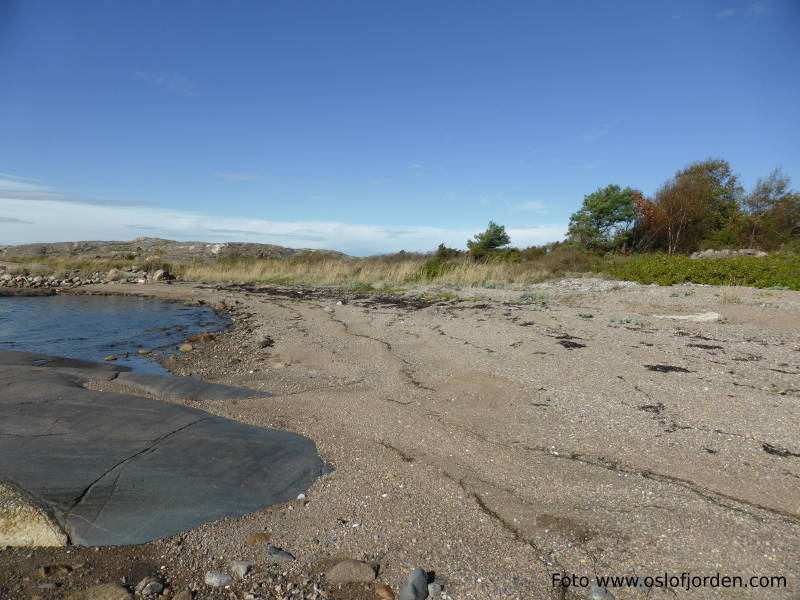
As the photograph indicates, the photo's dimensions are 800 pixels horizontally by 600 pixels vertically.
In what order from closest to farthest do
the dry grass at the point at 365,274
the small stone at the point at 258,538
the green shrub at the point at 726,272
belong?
Result: 1. the small stone at the point at 258,538
2. the green shrub at the point at 726,272
3. the dry grass at the point at 365,274

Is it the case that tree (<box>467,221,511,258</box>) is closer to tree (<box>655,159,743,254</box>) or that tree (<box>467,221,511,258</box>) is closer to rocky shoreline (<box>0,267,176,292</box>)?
tree (<box>655,159,743,254</box>)

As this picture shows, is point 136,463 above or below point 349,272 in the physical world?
below

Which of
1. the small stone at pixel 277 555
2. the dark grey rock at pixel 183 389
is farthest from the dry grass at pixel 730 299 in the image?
the small stone at pixel 277 555

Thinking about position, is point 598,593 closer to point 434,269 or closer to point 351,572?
point 351,572

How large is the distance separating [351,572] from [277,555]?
418mm

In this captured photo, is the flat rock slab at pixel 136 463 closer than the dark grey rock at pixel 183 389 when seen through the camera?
Yes

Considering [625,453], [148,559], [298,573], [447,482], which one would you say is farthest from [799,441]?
[148,559]

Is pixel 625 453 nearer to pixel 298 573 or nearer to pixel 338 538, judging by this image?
pixel 338 538

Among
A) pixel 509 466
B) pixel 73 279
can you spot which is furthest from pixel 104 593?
pixel 73 279

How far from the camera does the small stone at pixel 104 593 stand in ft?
6.11

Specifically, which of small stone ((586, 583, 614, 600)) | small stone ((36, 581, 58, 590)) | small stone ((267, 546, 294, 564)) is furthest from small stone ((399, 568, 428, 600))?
small stone ((36, 581, 58, 590))

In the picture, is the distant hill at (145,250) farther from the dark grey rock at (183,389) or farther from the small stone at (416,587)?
the small stone at (416,587)

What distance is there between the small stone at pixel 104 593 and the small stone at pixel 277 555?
2.02 feet

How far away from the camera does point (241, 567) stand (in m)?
2.08
